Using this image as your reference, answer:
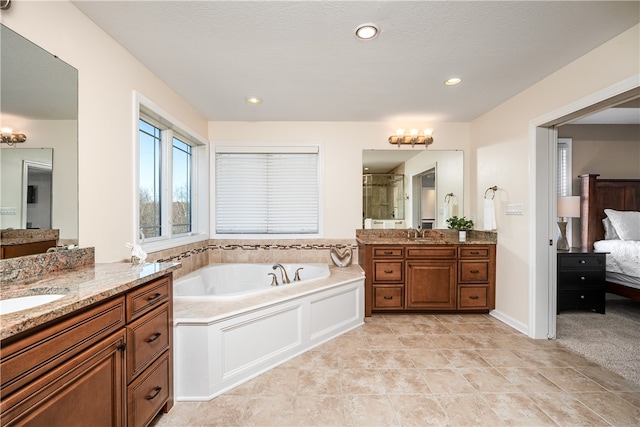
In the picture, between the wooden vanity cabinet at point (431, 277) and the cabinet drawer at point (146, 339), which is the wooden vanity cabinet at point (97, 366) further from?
the wooden vanity cabinet at point (431, 277)

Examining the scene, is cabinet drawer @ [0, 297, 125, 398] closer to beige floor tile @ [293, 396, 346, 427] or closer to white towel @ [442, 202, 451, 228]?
beige floor tile @ [293, 396, 346, 427]

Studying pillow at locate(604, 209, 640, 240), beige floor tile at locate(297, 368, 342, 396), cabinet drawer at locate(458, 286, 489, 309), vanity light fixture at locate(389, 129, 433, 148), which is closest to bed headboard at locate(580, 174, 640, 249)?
pillow at locate(604, 209, 640, 240)

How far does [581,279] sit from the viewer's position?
3.14 metres

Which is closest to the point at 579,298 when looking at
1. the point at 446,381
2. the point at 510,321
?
the point at 510,321

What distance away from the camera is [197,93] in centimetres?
269

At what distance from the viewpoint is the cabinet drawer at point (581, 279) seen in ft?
10.2

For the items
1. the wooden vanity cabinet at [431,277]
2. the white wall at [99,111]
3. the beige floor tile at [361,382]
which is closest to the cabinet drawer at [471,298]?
the wooden vanity cabinet at [431,277]

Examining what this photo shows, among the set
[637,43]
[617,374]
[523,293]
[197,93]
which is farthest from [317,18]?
[617,374]

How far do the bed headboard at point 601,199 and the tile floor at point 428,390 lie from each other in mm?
2100

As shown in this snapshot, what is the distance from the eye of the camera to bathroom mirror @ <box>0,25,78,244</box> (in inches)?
48.2

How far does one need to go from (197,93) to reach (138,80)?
0.63 m

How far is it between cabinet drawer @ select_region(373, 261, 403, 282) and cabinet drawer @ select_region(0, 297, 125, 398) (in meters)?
2.50

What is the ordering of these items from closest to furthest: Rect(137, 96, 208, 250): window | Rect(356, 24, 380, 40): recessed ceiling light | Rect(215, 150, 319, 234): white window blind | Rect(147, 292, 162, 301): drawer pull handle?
Rect(147, 292, 162, 301): drawer pull handle < Rect(356, 24, 380, 40): recessed ceiling light < Rect(137, 96, 208, 250): window < Rect(215, 150, 319, 234): white window blind

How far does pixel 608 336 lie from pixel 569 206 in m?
1.41
